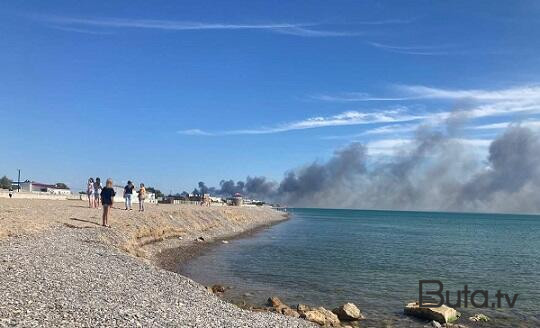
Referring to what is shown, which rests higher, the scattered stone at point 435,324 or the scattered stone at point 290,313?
the scattered stone at point 290,313

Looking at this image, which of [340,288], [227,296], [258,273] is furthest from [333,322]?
[258,273]

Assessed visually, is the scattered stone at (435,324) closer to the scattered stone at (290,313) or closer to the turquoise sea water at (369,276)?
the turquoise sea water at (369,276)

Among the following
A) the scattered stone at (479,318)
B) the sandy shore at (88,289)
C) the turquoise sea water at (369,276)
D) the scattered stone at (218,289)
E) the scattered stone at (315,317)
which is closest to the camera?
the sandy shore at (88,289)

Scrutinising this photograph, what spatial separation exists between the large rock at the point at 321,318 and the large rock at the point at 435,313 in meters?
3.61

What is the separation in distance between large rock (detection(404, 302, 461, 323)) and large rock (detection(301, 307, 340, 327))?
3613 mm

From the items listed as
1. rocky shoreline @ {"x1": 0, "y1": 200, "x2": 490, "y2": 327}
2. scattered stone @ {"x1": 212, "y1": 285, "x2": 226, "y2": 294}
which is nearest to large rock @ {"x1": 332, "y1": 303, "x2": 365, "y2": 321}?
rocky shoreline @ {"x1": 0, "y1": 200, "x2": 490, "y2": 327}

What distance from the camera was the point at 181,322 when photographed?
1205 cm

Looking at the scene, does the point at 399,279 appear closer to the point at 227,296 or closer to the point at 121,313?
the point at 227,296

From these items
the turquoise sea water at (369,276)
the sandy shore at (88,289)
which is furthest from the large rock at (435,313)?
the sandy shore at (88,289)

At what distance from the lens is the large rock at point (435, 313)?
58.7ft

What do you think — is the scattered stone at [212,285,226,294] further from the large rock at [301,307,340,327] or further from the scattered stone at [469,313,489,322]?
the scattered stone at [469,313,489,322]

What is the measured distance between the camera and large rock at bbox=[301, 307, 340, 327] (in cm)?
1653

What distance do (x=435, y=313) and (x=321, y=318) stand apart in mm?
4759

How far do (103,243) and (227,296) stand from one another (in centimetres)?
736
